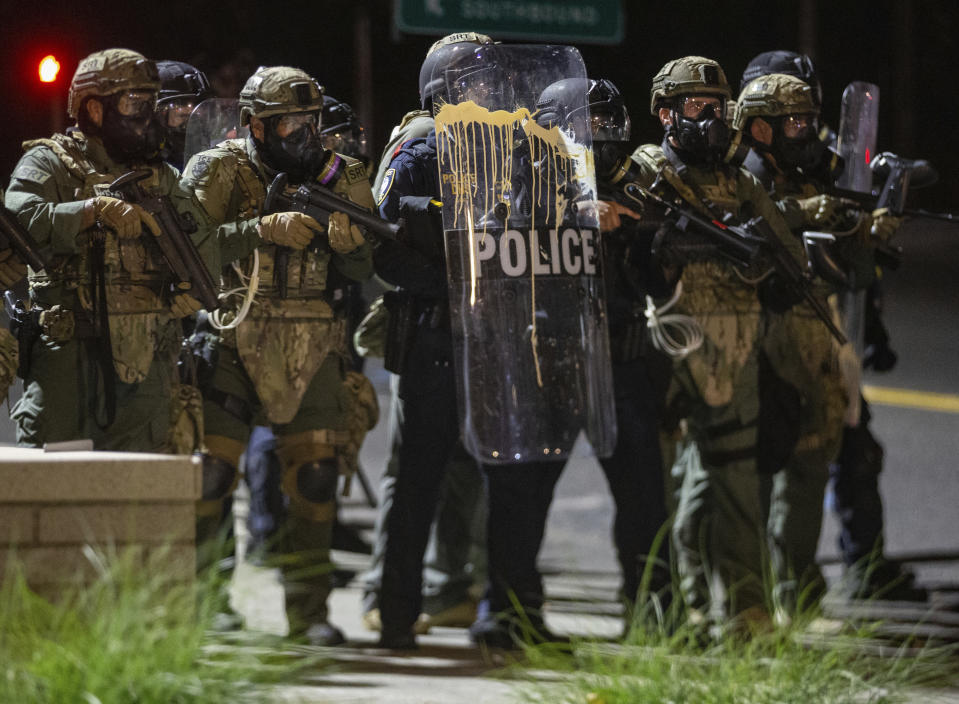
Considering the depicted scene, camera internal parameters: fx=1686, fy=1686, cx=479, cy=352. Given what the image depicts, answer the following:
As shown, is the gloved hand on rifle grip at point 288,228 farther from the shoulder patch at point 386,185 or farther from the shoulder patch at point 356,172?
the shoulder patch at point 386,185

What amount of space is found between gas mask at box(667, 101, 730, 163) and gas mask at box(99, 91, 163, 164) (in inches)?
70.6

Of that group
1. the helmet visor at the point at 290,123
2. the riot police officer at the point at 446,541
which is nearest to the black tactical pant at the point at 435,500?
the riot police officer at the point at 446,541

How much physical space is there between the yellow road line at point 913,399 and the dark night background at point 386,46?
5.28 ft

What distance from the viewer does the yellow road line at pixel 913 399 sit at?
11625 millimetres

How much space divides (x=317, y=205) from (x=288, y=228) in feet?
0.37

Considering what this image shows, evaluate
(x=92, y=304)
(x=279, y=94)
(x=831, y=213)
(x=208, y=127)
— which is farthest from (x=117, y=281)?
(x=831, y=213)

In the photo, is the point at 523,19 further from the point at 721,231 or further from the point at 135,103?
the point at 135,103

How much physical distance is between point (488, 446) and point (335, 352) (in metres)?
0.60

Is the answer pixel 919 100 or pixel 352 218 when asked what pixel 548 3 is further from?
pixel 919 100

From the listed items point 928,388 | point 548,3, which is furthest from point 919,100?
point 548,3

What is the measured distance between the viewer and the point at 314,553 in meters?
5.59

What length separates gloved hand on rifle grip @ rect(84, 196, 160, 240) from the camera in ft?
16.1

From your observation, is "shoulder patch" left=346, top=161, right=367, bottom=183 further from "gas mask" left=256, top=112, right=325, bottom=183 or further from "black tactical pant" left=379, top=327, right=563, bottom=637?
"black tactical pant" left=379, top=327, right=563, bottom=637

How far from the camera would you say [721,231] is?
583 centimetres
